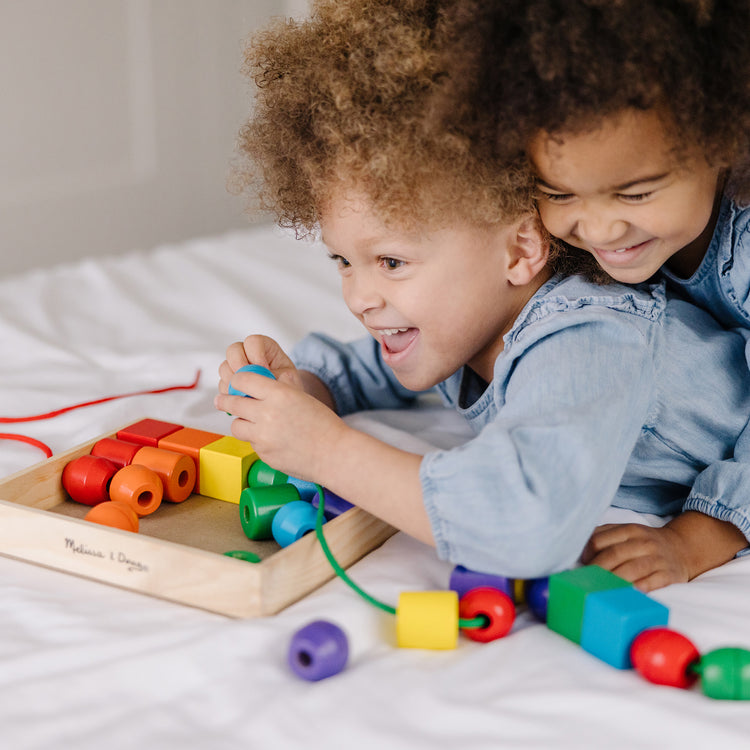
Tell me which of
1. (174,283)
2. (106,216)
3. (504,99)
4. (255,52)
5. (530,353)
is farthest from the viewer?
(106,216)

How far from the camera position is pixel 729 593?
34.5 inches

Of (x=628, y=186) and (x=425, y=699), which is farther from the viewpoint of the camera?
(x=628, y=186)

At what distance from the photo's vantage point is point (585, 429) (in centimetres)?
83

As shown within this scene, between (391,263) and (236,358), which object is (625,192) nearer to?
(391,263)

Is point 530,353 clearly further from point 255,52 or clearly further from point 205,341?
point 205,341

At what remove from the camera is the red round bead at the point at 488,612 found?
80 centimetres

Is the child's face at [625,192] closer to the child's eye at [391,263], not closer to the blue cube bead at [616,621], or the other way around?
the child's eye at [391,263]

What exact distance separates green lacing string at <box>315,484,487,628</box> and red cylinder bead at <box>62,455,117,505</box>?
255 millimetres

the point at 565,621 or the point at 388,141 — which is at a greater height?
the point at 388,141

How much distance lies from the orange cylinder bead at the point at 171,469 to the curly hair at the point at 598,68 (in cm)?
46

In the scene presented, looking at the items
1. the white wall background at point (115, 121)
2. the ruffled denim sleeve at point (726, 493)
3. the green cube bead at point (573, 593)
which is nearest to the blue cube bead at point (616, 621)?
the green cube bead at point (573, 593)

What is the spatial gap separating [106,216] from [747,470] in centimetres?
196

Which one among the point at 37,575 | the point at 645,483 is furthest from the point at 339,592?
the point at 645,483

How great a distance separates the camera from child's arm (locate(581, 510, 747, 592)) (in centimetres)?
91
